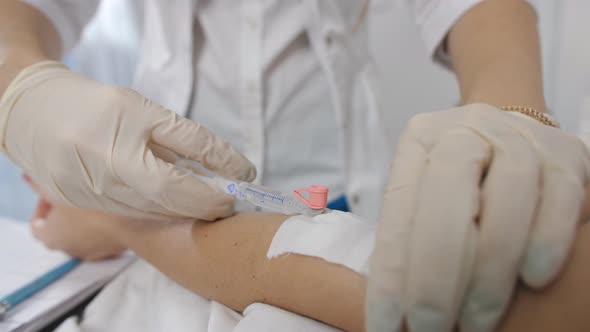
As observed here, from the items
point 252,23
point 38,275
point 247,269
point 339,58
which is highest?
point 252,23

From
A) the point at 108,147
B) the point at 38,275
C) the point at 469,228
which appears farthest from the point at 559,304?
the point at 38,275

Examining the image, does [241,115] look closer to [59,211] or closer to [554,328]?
[59,211]

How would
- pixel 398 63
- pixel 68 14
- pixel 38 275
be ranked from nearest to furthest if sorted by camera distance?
pixel 38 275
pixel 68 14
pixel 398 63

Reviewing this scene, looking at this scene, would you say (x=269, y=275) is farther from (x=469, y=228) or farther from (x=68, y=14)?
(x=68, y=14)

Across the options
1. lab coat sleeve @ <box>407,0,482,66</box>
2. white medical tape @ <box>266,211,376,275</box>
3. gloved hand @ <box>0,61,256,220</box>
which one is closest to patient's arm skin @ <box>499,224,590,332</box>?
white medical tape @ <box>266,211,376,275</box>

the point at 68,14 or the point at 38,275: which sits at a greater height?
the point at 68,14

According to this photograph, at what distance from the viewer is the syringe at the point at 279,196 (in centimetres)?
65

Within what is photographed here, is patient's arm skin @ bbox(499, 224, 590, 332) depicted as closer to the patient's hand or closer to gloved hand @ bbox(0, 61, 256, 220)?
gloved hand @ bbox(0, 61, 256, 220)

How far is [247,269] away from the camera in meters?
0.69

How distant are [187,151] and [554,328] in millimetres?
588

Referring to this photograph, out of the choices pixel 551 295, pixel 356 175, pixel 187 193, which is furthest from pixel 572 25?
pixel 187 193

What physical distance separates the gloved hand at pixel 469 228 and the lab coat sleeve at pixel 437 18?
60 cm

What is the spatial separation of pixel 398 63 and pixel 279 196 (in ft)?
3.99

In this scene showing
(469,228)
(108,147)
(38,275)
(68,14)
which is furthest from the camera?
(68,14)
